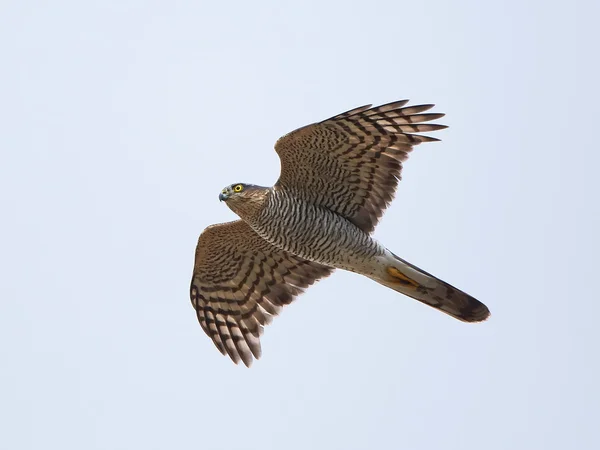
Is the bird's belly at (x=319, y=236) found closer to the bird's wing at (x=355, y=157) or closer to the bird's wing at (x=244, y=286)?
the bird's wing at (x=355, y=157)

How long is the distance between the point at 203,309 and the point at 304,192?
250 centimetres

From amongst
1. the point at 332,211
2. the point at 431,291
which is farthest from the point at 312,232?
the point at 431,291

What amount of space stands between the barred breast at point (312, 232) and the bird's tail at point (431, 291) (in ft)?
1.05

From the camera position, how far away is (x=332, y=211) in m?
13.7

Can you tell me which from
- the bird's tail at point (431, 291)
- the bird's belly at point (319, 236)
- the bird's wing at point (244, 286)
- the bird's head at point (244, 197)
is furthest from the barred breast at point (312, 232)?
the bird's wing at point (244, 286)

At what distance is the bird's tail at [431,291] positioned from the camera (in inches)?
535

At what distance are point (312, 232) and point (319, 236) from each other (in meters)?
0.10

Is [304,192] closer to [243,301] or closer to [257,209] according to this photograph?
[257,209]

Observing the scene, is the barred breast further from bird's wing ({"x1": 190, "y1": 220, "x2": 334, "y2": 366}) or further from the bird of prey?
bird's wing ({"x1": 190, "y1": 220, "x2": 334, "y2": 366})

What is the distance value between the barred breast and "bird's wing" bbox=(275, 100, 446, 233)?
0.17 m

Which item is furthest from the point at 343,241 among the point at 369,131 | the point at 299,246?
the point at 369,131

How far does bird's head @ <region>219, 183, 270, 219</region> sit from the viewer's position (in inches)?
520

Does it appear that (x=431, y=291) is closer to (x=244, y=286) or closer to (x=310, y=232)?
(x=310, y=232)

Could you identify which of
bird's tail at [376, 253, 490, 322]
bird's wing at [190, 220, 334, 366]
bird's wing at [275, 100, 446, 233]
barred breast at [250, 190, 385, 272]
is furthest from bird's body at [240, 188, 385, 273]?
bird's wing at [190, 220, 334, 366]
